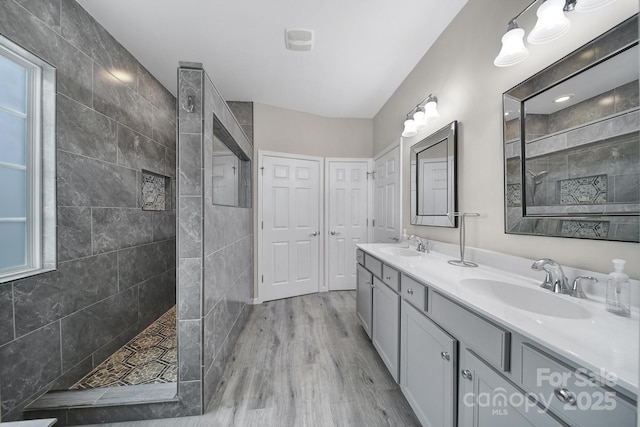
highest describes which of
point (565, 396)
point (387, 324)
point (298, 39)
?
point (298, 39)

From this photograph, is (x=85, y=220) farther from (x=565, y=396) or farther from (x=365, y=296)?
(x=565, y=396)

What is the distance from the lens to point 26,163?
141 centimetres

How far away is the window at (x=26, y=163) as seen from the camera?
1.31 meters

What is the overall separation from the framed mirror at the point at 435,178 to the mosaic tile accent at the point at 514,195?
17.9 inches

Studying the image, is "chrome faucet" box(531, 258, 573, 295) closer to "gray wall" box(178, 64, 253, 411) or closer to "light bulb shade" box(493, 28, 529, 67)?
"light bulb shade" box(493, 28, 529, 67)

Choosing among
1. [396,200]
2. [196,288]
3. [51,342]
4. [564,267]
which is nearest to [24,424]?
[196,288]

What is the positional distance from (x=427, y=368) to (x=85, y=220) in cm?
241

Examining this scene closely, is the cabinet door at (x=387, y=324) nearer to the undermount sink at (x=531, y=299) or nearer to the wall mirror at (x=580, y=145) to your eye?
the undermount sink at (x=531, y=299)

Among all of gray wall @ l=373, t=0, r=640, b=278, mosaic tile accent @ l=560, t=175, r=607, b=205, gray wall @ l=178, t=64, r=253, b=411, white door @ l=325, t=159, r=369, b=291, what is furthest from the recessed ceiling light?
white door @ l=325, t=159, r=369, b=291

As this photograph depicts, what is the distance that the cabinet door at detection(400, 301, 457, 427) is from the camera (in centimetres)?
101

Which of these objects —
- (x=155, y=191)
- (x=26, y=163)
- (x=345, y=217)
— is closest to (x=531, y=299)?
(x=345, y=217)

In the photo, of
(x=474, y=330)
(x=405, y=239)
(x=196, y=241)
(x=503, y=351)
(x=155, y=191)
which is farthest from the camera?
(x=155, y=191)

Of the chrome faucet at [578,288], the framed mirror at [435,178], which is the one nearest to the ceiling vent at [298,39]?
the framed mirror at [435,178]

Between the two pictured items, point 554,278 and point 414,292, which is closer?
point 554,278
